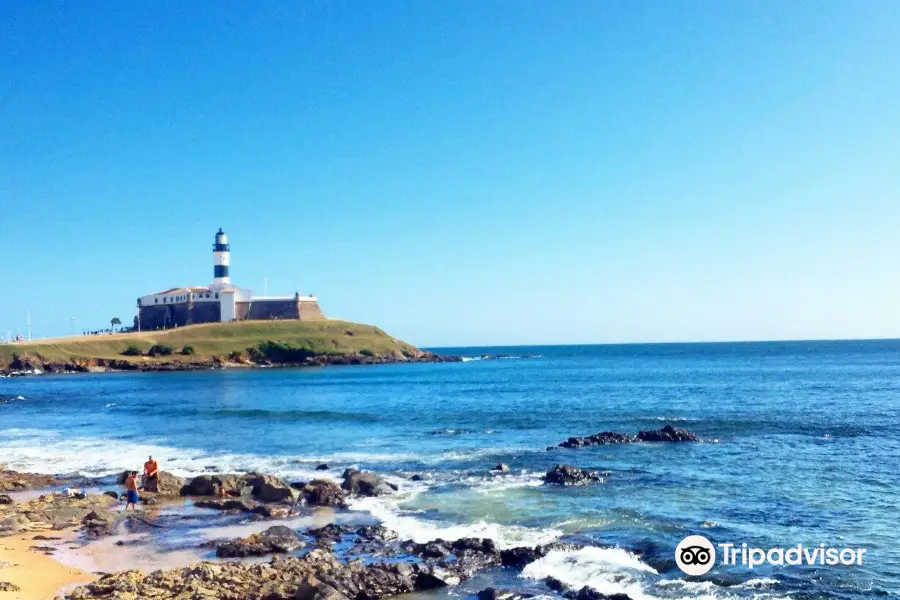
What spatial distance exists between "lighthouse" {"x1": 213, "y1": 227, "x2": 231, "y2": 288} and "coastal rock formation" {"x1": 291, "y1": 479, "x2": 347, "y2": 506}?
118086 mm

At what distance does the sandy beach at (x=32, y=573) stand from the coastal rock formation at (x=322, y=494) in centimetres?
756

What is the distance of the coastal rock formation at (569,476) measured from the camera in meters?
26.0

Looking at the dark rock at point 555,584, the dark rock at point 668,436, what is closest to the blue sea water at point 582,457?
the dark rock at point 555,584

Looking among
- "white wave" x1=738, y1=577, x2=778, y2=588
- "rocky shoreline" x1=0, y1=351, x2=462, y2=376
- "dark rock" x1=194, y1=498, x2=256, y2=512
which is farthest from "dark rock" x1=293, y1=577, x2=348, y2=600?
"rocky shoreline" x1=0, y1=351, x2=462, y2=376

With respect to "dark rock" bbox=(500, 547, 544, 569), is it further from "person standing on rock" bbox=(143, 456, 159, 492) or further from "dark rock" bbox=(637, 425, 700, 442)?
"dark rock" bbox=(637, 425, 700, 442)

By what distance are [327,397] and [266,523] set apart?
150 ft

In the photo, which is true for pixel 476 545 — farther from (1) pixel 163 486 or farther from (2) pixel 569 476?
(1) pixel 163 486

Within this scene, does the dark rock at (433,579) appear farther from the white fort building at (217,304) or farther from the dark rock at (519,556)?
the white fort building at (217,304)

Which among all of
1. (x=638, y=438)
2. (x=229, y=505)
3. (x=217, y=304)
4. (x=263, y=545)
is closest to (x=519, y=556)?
(x=263, y=545)

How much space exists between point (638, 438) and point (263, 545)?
2355 cm

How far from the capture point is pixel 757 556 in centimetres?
1711

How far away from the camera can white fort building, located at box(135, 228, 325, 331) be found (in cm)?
13525

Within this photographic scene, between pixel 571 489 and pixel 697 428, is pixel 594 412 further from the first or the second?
pixel 571 489

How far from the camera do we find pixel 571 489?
25.0 m
